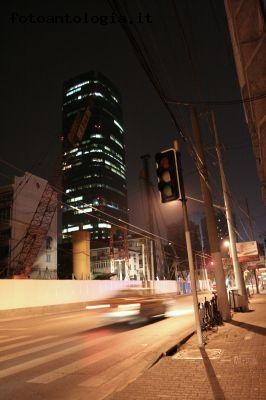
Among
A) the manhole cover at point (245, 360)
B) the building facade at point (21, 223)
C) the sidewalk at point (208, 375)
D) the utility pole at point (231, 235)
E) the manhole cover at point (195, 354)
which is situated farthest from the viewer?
the building facade at point (21, 223)

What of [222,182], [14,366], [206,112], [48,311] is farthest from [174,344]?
[48,311]

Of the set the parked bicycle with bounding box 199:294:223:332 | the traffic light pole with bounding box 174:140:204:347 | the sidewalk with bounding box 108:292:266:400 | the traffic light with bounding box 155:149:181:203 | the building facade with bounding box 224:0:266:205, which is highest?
the building facade with bounding box 224:0:266:205

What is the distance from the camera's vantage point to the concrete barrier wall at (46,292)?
28991 millimetres

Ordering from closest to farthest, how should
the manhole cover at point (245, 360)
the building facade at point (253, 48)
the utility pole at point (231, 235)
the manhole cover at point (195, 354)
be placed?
the building facade at point (253, 48), the manhole cover at point (245, 360), the manhole cover at point (195, 354), the utility pole at point (231, 235)

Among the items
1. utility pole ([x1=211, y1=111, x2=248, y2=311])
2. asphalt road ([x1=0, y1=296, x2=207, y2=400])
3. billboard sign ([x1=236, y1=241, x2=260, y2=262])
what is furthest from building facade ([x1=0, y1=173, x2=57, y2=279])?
asphalt road ([x1=0, y1=296, x2=207, y2=400])

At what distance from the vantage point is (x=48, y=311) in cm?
3138

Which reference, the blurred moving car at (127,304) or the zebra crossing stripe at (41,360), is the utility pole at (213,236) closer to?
the zebra crossing stripe at (41,360)

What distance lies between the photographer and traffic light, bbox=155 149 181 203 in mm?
9078

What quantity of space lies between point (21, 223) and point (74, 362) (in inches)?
2184

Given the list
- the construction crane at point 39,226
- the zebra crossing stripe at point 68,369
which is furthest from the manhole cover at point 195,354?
the construction crane at point 39,226

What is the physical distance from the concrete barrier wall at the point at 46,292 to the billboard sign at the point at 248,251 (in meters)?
13.6

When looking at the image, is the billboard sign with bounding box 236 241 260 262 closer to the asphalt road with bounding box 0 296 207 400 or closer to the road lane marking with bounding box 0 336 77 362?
the asphalt road with bounding box 0 296 207 400

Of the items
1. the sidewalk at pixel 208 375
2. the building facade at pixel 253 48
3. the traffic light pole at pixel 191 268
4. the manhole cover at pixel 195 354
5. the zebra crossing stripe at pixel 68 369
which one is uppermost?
the building facade at pixel 253 48

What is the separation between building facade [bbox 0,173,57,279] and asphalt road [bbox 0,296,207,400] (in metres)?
48.1
